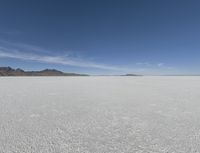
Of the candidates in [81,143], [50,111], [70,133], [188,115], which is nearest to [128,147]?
[81,143]

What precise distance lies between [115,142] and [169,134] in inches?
28.1

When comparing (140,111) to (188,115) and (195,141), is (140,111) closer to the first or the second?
(188,115)

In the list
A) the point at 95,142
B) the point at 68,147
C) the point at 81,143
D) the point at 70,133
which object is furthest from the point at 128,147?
the point at 70,133

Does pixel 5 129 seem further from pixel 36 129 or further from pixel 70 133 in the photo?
pixel 70 133

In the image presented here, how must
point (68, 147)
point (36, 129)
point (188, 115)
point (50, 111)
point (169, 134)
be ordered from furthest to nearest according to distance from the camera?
point (50, 111), point (188, 115), point (36, 129), point (169, 134), point (68, 147)

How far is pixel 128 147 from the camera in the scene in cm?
156

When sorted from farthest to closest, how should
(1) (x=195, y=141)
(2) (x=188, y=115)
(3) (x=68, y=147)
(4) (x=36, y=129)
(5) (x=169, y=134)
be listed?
(2) (x=188, y=115) → (4) (x=36, y=129) → (5) (x=169, y=134) → (1) (x=195, y=141) → (3) (x=68, y=147)

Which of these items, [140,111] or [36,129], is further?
[140,111]

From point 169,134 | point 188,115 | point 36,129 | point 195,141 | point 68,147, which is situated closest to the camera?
point 68,147

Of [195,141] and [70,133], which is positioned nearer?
[195,141]

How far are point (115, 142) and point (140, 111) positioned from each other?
4.69ft

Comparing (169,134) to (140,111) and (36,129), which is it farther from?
(36,129)

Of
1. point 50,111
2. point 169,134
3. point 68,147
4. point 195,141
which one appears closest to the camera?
point 68,147

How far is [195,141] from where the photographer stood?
65.6 inches
